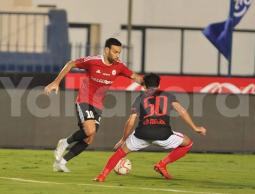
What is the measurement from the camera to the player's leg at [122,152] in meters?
16.9

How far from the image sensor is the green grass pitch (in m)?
15.9

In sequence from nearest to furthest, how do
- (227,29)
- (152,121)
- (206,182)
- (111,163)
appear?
(111,163) → (152,121) → (206,182) → (227,29)

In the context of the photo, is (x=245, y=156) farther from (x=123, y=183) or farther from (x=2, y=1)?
(x=2, y=1)

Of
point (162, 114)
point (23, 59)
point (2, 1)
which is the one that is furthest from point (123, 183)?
point (2, 1)

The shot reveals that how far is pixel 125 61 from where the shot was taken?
1185 inches

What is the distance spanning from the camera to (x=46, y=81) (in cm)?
2673

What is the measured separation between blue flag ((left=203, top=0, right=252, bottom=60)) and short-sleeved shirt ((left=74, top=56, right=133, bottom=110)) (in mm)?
11602

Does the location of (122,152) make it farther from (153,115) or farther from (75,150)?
(75,150)

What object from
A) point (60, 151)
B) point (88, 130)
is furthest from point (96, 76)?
point (60, 151)

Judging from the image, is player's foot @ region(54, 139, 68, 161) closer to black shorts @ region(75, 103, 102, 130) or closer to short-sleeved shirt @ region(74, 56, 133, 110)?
black shorts @ region(75, 103, 102, 130)

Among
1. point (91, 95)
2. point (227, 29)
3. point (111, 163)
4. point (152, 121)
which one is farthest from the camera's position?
point (227, 29)

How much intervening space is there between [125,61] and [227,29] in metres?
2.75

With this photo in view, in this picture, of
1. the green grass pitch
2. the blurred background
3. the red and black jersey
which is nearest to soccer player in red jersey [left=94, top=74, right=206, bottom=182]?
the red and black jersey

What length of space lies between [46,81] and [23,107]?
2449 mm
